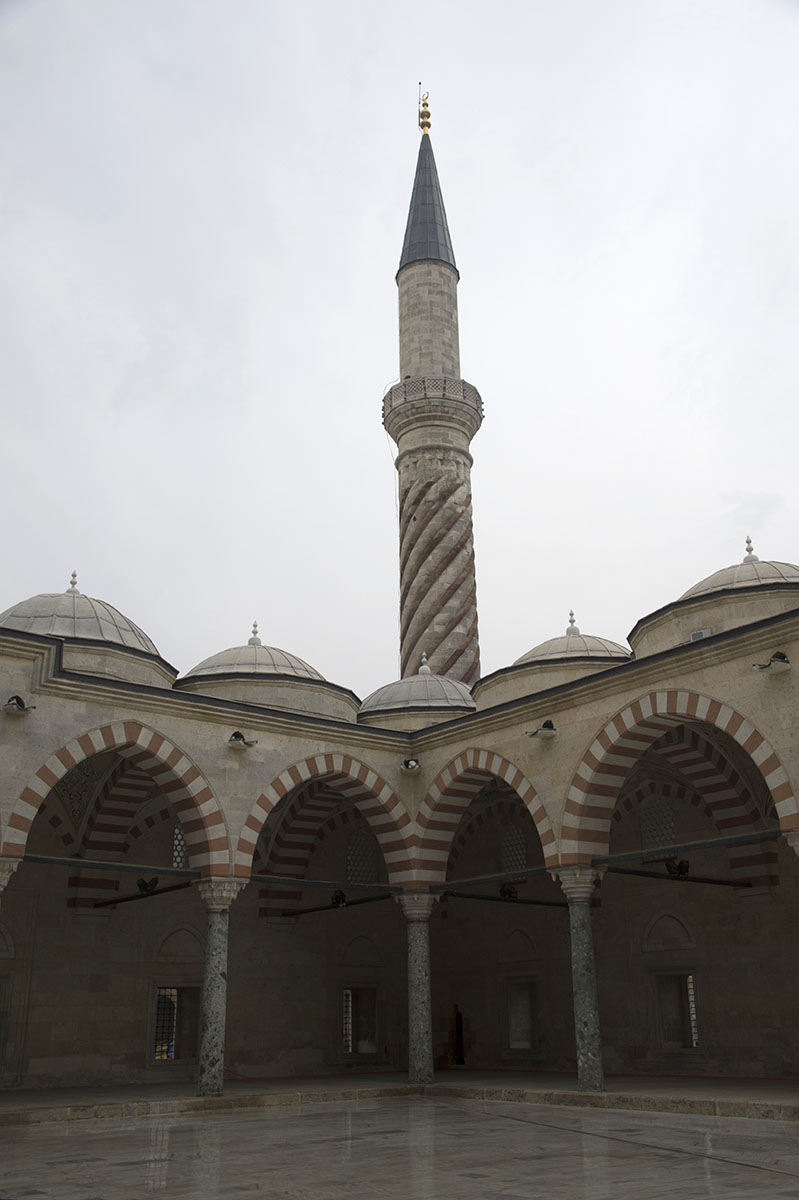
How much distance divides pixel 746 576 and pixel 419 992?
648 centimetres

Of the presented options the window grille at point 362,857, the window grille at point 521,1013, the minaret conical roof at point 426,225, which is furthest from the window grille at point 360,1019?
the minaret conical roof at point 426,225

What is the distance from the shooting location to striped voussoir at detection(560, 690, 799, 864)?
9875mm

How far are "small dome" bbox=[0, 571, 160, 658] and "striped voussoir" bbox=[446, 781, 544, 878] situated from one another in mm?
5145

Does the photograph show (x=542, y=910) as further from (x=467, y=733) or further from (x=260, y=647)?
(x=260, y=647)

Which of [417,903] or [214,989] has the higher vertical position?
[417,903]

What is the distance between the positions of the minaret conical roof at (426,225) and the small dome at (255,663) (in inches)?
402

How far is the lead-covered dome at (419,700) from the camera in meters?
16.1

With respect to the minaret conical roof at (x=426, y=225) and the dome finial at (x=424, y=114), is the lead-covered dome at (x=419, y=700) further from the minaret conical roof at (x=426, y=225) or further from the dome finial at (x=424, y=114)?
the dome finial at (x=424, y=114)

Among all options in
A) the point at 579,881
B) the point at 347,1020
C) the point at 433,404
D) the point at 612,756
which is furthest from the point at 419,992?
the point at 433,404

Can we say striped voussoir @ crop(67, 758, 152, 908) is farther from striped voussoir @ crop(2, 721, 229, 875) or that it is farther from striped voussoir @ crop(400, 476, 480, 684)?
striped voussoir @ crop(400, 476, 480, 684)

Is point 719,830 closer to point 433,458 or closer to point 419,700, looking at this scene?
point 419,700

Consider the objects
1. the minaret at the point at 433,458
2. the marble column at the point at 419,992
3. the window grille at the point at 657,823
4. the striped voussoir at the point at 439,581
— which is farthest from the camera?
the minaret at the point at 433,458

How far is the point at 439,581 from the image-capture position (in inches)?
779

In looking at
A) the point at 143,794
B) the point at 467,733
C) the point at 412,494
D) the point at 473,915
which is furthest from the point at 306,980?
the point at 412,494
